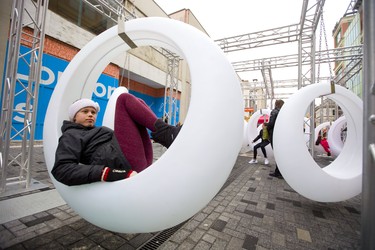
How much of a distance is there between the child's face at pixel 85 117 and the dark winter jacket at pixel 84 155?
0.06 metres

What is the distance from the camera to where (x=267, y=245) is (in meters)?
1.45

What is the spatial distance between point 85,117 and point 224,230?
1452 mm

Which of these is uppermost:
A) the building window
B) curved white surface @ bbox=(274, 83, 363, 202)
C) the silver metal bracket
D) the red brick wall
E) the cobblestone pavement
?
the building window

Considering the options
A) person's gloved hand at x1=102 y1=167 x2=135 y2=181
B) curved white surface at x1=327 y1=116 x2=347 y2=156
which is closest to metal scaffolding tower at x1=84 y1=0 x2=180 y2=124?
person's gloved hand at x1=102 y1=167 x2=135 y2=181

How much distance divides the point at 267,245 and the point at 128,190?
121cm

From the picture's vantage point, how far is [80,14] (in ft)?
22.5

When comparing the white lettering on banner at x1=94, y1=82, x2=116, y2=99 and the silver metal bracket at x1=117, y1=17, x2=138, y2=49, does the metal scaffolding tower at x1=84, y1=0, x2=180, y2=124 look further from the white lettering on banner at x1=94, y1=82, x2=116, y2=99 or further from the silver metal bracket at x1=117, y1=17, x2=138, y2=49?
the white lettering on banner at x1=94, y1=82, x2=116, y2=99

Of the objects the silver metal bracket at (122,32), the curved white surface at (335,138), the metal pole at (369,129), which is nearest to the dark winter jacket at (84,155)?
the silver metal bracket at (122,32)

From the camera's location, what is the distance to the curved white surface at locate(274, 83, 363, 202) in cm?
193

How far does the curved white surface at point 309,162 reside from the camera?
1.93 m

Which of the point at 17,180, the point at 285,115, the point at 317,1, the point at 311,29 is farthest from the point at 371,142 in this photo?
the point at 311,29

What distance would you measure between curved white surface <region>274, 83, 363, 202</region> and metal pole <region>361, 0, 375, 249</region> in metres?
1.29

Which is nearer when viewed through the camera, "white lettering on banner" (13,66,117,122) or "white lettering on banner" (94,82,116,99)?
"white lettering on banner" (13,66,117,122)

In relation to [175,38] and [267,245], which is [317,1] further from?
[267,245]
